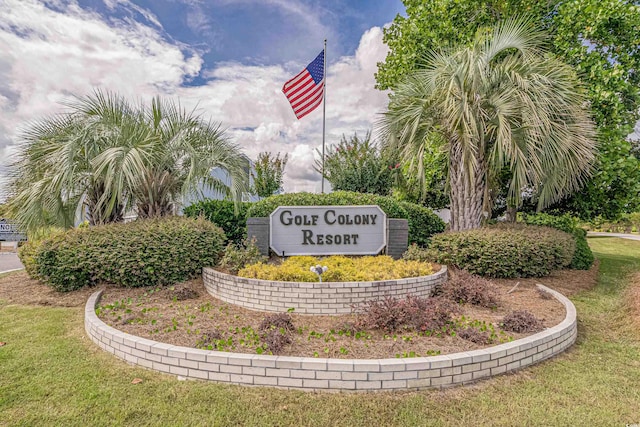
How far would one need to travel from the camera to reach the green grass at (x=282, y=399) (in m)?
2.41

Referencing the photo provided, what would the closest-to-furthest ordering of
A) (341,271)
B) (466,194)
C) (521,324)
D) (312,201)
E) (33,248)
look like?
(521,324)
(341,271)
(33,248)
(312,201)
(466,194)

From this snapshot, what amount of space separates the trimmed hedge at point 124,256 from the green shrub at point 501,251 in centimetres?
444

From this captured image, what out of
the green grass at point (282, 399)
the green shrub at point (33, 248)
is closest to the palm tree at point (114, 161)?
the green shrub at point (33, 248)

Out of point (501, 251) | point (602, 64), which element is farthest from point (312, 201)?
point (602, 64)

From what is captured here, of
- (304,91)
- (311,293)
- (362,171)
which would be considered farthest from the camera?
(362,171)

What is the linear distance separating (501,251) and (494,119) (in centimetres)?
255

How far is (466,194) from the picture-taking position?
23.1 feet

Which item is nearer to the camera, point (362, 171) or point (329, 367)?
point (329, 367)

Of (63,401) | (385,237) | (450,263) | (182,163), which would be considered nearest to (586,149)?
(450,263)

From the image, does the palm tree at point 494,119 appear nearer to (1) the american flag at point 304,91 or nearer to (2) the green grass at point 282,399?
(1) the american flag at point 304,91

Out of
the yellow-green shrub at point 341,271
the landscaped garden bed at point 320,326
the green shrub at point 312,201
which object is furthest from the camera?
the green shrub at point 312,201

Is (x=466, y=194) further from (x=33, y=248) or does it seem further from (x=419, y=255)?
(x=33, y=248)

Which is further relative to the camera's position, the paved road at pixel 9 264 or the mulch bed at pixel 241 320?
the paved road at pixel 9 264

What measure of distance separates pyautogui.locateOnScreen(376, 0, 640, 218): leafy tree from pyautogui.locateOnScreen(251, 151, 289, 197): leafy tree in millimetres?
13440
